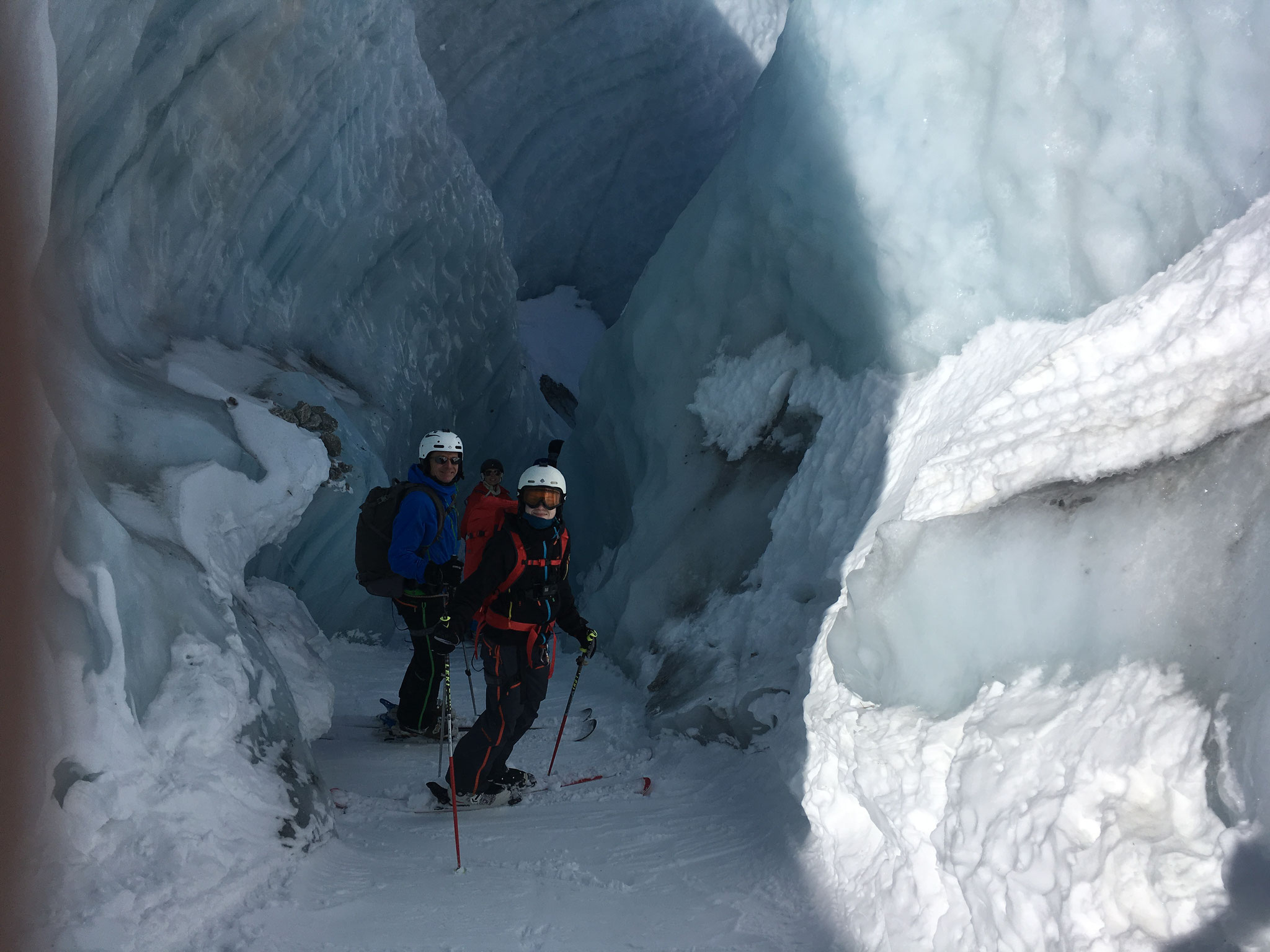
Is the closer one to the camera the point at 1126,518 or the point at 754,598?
the point at 1126,518

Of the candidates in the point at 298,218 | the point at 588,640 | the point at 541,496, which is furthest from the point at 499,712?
the point at 298,218

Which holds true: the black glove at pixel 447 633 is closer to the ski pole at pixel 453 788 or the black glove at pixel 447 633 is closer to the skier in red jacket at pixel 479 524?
the ski pole at pixel 453 788

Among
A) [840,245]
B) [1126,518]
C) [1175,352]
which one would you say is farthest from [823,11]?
[1126,518]

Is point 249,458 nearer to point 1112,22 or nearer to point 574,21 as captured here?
point 1112,22

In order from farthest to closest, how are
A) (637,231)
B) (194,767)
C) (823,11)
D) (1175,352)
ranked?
(637,231), (823,11), (194,767), (1175,352)

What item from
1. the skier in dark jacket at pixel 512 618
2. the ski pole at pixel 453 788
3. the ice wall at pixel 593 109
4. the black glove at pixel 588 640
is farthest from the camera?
the ice wall at pixel 593 109

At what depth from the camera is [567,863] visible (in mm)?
3186

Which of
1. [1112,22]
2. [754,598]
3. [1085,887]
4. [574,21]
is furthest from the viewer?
[574,21]

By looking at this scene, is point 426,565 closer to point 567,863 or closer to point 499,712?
point 499,712

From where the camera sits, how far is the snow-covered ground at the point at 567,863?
272 cm

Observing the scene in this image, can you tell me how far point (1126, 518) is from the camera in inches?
95.9

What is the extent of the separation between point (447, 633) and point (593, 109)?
354 inches

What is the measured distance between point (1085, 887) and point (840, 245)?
354cm

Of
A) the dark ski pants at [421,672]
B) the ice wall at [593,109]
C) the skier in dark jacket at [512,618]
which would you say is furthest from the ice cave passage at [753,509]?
the ice wall at [593,109]
